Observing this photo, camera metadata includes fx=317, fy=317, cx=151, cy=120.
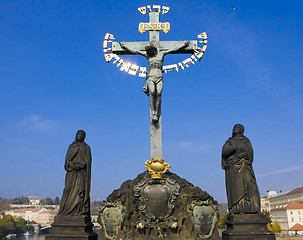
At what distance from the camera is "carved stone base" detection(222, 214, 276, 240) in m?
7.49

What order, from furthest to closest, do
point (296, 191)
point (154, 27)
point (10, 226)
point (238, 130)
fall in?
point (296, 191)
point (10, 226)
point (154, 27)
point (238, 130)

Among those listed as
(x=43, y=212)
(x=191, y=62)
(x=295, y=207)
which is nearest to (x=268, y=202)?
(x=295, y=207)

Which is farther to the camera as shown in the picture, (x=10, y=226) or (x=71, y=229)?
(x=10, y=226)

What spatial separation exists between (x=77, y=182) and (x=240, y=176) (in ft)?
14.1

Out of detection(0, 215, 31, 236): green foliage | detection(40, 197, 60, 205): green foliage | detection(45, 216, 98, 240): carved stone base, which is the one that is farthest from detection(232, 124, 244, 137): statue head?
detection(40, 197, 60, 205): green foliage

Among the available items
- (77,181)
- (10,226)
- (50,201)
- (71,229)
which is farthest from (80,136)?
(50,201)

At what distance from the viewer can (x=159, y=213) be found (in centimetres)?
828

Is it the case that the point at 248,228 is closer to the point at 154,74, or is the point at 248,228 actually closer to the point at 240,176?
the point at 240,176

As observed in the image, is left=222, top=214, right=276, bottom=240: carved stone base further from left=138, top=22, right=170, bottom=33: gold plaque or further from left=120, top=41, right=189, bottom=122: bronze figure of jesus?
left=138, top=22, right=170, bottom=33: gold plaque

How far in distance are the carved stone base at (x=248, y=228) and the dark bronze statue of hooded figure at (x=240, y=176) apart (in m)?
0.17

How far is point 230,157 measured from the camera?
328 inches

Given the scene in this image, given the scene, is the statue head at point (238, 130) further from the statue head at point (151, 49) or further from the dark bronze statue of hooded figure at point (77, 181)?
the dark bronze statue of hooded figure at point (77, 181)

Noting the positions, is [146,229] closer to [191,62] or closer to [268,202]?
[191,62]

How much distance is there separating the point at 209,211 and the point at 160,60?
486 cm
